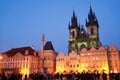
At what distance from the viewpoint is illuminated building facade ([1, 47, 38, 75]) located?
61.2m

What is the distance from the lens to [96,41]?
74.1m

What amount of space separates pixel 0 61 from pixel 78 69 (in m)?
30.6

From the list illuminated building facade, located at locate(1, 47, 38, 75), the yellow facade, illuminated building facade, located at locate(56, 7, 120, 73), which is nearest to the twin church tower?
illuminated building facade, located at locate(56, 7, 120, 73)

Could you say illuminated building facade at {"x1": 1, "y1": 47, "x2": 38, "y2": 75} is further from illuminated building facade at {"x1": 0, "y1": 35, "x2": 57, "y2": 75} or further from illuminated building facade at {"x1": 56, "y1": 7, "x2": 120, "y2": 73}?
illuminated building facade at {"x1": 56, "y1": 7, "x2": 120, "y2": 73}

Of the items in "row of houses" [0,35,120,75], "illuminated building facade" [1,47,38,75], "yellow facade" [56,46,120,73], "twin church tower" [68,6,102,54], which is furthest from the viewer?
"twin church tower" [68,6,102,54]

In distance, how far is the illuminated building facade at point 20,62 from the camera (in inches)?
2408

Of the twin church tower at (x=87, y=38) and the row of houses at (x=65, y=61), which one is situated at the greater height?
the twin church tower at (x=87, y=38)

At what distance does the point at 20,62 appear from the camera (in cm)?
6256

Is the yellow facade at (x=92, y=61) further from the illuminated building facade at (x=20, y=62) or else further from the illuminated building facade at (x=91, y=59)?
the illuminated building facade at (x=20, y=62)

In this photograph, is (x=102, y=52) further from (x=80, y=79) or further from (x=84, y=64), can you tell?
(x=80, y=79)

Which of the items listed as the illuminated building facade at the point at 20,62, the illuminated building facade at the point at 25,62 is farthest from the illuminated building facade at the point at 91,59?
the illuminated building facade at the point at 20,62

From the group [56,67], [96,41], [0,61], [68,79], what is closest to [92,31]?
[96,41]

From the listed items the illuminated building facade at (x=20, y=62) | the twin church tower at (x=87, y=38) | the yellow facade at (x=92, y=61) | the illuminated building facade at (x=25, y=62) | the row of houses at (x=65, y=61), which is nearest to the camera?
the yellow facade at (x=92, y=61)

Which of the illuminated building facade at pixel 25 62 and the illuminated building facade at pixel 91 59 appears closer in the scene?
the illuminated building facade at pixel 91 59
